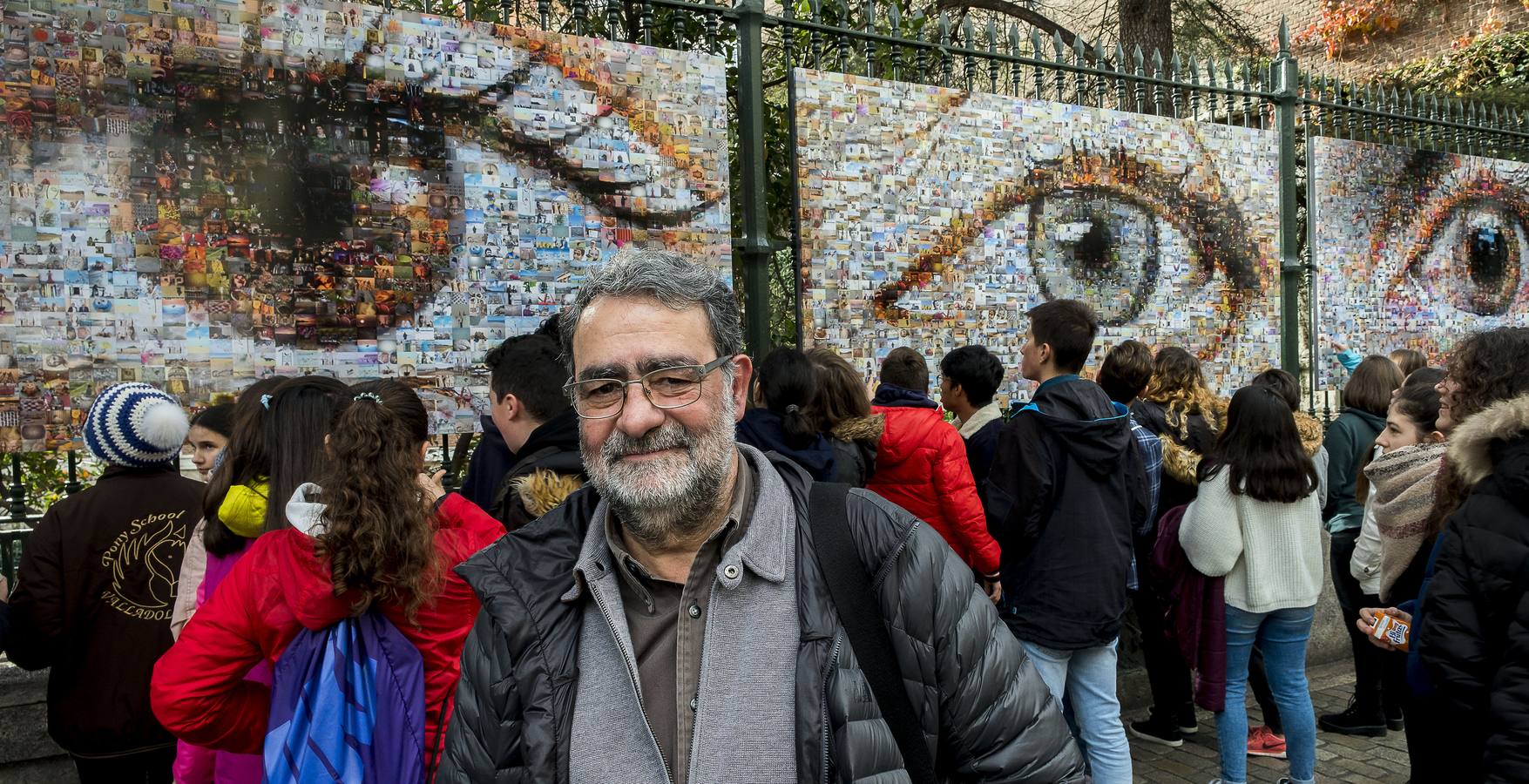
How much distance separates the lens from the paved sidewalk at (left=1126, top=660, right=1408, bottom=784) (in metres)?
4.76

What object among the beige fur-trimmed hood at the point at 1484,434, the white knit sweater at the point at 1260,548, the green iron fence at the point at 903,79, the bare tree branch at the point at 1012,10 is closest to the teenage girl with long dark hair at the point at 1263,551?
the white knit sweater at the point at 1260,548

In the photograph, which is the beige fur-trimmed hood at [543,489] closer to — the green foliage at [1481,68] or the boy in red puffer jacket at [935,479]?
the boy in red puffer jacket at [935,479]

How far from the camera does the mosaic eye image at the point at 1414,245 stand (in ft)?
23.4

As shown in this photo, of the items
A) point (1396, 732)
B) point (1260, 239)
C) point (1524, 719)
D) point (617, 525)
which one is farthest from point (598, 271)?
point (1260, 239)

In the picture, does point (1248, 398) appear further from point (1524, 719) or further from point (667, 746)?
point (667, 746)

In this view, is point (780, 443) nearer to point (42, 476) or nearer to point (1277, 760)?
point (1277, 760)

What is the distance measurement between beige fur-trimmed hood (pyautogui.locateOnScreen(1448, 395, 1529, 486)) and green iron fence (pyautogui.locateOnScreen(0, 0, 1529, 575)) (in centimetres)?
288

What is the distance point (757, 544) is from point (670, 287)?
478mm

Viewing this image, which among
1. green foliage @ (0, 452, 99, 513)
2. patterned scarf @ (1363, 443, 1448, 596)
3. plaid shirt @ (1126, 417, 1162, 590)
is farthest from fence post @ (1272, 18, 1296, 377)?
green foliage @ (0, 452, 99, 513)

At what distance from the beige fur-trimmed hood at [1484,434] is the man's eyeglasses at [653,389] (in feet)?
6.85

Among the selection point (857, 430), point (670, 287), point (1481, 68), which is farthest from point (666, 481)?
point (1481, 68)

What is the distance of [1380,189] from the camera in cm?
730

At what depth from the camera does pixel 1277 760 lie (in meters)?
5.00

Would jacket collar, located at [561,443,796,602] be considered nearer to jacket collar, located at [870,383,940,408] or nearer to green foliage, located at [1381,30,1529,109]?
jacket collar, located at [870,383,940,408]
